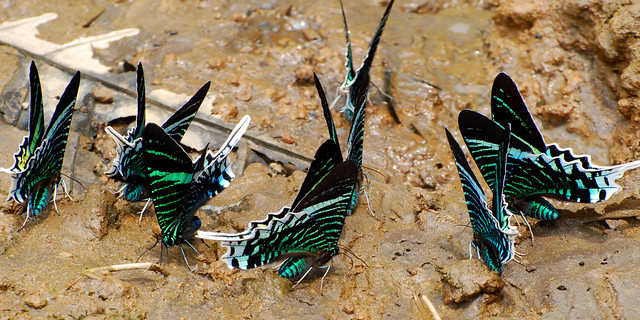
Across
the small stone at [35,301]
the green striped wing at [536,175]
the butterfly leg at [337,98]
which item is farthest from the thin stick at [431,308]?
the butterfly leg at [337,98]

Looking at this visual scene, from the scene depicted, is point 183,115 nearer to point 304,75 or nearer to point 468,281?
point 304,75

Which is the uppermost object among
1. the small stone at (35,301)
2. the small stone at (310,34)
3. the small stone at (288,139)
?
the small stone at (310,34)

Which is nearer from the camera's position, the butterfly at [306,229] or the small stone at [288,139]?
the butterfly at [306,229]

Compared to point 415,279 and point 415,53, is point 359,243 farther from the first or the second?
point 415,53

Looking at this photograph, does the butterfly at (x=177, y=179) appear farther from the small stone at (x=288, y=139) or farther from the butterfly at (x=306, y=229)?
the small stone at (x=288, y=139)

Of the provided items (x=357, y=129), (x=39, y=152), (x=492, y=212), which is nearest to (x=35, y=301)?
(x=39, y=152)
